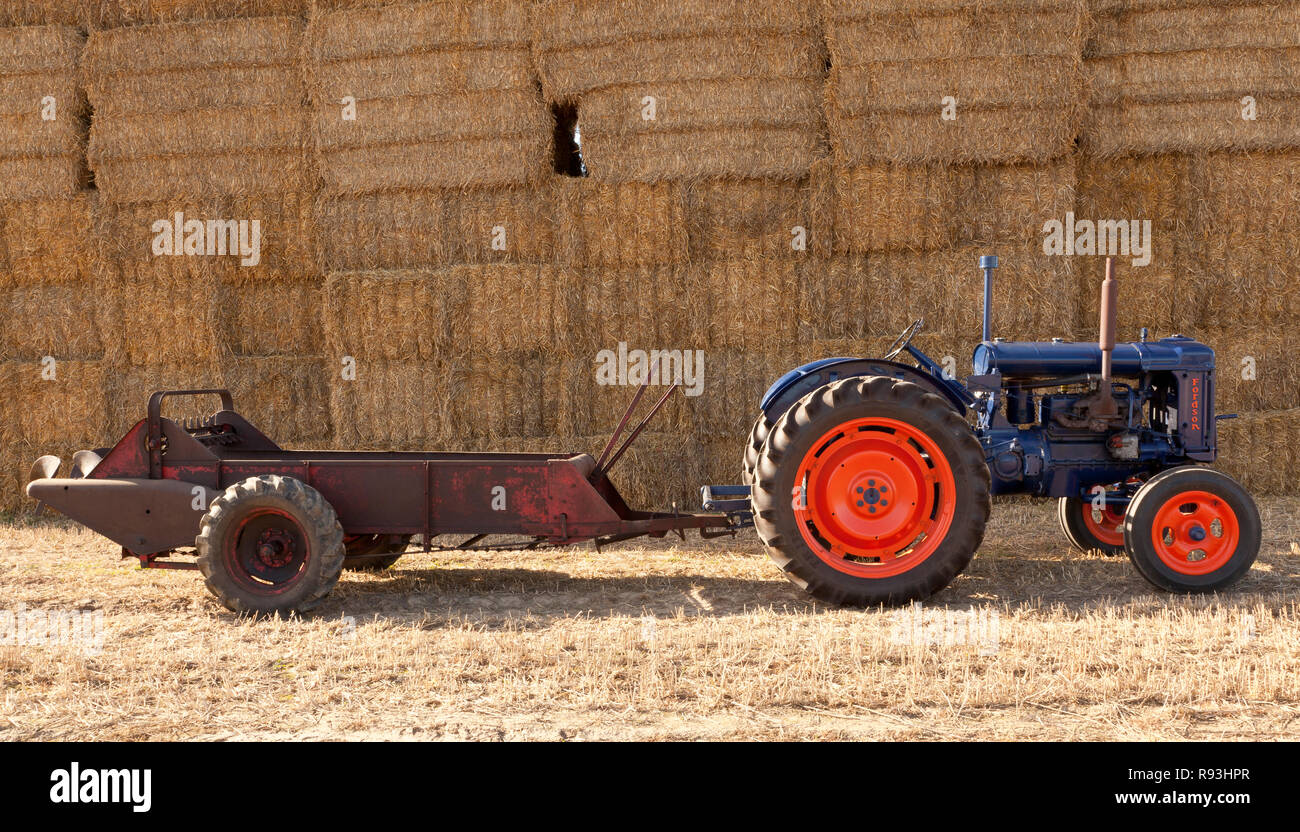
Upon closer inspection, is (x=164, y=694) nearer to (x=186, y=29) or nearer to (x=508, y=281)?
(x=508, y=281)

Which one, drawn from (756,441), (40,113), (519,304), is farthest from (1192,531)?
(40,113)

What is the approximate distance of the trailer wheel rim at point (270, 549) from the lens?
5.71 metres

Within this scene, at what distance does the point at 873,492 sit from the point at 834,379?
771 mm

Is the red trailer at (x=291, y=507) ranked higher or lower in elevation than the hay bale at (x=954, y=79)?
lower

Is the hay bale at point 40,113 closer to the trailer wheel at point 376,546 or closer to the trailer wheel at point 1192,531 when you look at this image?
the trailer wheel at point 376,546

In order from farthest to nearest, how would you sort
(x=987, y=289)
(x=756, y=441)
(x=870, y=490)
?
(x=987, y=289)
(x=756, y=441)
(x=870, y=490)

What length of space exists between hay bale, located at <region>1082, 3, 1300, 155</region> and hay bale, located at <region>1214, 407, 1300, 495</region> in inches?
85.1

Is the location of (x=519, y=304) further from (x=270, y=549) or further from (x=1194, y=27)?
(x=1194, y=27)

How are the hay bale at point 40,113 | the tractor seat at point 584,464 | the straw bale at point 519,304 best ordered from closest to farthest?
the tractor seat at point 584,464 < the straw bale at point 519,304 < the hay bale at point 40,113

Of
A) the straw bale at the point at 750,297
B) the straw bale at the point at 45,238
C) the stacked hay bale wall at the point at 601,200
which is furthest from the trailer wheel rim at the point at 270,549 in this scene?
the straw bale at the point at 45,238

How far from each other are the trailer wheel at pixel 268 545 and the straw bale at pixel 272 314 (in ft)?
13.1

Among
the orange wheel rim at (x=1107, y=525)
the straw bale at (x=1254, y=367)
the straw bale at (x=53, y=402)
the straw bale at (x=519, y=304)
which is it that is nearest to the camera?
the orange wheel rim at (x=1107, y=525)

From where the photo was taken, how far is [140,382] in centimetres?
955

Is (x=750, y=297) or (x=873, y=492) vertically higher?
(x=750, y=297)
